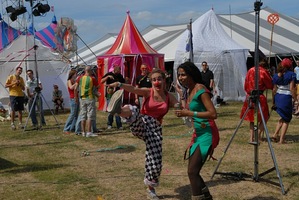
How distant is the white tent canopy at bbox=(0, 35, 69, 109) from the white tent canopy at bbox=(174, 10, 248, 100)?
15.2ft

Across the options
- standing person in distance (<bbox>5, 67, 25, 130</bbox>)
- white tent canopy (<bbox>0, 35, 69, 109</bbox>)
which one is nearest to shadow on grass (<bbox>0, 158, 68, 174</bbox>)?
standing person in distance (<bbox>5, 67, 25, 130</bbox>)

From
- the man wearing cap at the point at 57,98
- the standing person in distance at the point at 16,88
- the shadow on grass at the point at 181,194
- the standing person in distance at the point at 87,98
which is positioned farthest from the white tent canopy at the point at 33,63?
the shadow on grass at the point at 181,194

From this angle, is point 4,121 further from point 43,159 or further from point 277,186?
point 277,186

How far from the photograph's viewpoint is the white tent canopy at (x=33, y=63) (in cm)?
1571

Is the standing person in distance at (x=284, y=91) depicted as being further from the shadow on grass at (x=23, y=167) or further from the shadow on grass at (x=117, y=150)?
the shadow on grass at (x=23, y=167)

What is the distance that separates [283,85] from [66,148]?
445 cm

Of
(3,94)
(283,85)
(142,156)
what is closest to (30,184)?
(142,156)

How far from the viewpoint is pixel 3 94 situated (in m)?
16.2

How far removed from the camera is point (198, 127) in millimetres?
4305

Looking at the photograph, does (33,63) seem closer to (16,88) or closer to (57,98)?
(57,98)

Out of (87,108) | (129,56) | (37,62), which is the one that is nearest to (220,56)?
(129,56)

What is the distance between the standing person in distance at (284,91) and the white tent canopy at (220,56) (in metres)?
8.65

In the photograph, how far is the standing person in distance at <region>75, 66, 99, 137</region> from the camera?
31.4 ft

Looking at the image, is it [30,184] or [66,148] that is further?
[66,148]
